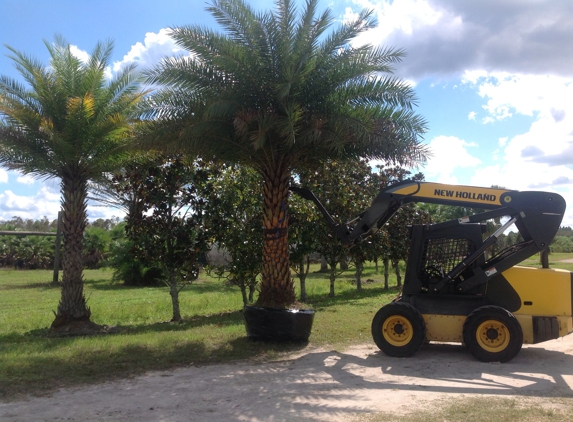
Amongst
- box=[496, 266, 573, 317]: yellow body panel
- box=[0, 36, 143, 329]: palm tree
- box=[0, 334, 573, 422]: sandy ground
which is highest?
box=[0, 36, 143, 329]: palm tree

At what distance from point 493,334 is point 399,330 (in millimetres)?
1459

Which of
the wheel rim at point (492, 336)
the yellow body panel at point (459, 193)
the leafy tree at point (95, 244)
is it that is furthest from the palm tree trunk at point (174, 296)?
the leafy tree at point (95, 244)

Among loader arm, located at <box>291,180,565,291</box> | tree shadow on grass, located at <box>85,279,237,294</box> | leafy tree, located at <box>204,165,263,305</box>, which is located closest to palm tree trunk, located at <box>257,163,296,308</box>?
loader arm, located at <box>291,180,565,291</box>

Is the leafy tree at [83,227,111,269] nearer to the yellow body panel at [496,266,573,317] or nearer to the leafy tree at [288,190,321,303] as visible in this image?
the leafy tree at [288,190,321,303]

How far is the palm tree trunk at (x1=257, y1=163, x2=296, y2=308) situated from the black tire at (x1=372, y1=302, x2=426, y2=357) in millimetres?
2151

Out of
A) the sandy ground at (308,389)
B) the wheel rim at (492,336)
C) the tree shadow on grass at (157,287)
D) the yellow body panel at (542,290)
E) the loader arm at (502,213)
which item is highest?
the loader arm at (502,213)

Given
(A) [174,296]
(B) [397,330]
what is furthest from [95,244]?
(B) [397,330]

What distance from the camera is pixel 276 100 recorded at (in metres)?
9.93

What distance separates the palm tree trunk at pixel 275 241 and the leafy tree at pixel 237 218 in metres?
3.49

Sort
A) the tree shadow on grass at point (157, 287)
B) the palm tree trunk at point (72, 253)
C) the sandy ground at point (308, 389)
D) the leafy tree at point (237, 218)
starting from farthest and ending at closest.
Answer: the tree shadow on grass at point (157, 287) → the leafy tree at point (237, 218) → the palm tree trunk at point (72, 253) → the sandy ground at point (308, 389)

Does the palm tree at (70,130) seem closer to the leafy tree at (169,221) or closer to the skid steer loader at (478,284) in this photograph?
the leafy tree at (169,221)

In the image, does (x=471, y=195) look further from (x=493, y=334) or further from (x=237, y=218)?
(x=237, y=218)

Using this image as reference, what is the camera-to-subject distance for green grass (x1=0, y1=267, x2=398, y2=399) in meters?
7.82

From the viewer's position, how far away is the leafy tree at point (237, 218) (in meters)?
13.9
